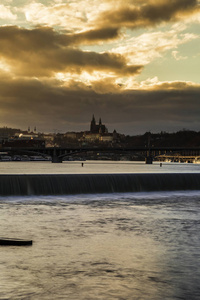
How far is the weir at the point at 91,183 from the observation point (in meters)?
35.9

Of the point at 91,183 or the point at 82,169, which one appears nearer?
the point at 91,183

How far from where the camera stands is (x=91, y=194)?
1487 inches

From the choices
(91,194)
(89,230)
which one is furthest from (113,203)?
(89,230)

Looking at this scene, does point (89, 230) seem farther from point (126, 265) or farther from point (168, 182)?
point (168, 182)

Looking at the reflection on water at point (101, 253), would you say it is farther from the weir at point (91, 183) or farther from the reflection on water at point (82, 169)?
the reflection on water at point (82, 169)

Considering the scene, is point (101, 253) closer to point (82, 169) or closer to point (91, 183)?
point (91, 183)

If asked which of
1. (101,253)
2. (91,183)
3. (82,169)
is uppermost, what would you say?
(91,183)

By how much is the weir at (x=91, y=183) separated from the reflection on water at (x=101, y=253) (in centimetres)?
726

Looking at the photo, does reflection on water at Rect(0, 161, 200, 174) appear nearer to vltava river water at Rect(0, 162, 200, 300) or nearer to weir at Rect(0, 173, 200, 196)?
weir at Rect(0, 173, 200, 196)

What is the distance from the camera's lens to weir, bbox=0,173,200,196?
3587 centimetres

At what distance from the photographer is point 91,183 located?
39.3 meters

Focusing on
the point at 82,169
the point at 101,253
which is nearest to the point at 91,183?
the point at 101,253

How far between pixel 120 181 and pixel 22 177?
9.11 meters

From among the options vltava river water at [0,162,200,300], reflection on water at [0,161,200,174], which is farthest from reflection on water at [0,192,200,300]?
reflection on water at [0,161,200,174]
